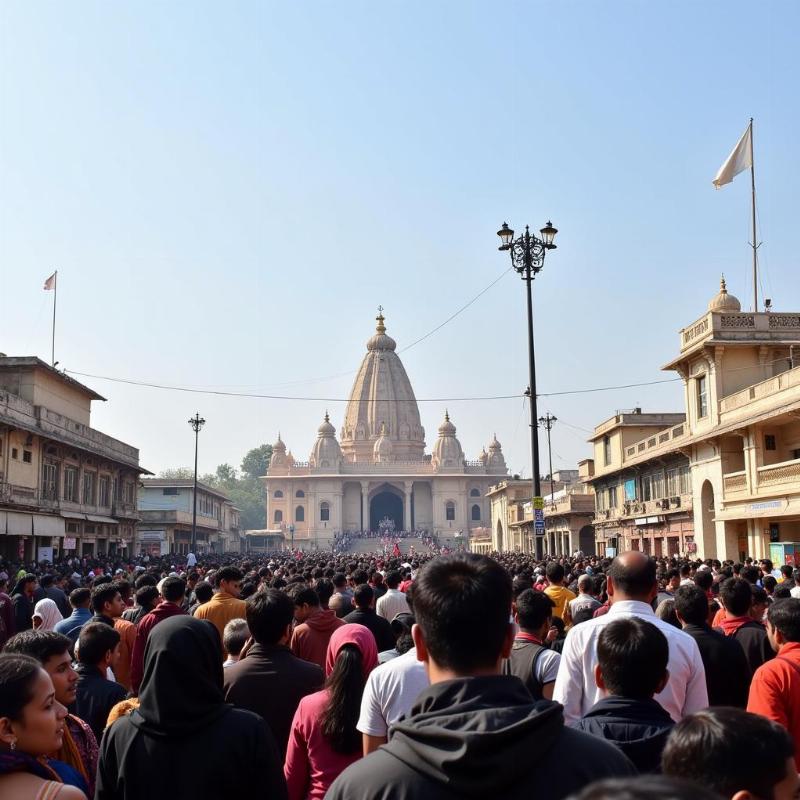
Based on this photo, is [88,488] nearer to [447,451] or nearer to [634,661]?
[634,661]

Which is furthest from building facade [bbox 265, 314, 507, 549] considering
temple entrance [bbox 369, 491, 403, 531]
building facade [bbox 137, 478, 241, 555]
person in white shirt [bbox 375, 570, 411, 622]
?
person in white shirt [bbox 375, 570, 411, 622]

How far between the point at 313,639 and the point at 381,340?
338ft

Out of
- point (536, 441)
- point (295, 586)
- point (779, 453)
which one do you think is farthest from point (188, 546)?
point (295, 586)

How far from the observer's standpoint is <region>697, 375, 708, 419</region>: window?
31.5m

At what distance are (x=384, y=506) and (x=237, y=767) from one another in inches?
4019

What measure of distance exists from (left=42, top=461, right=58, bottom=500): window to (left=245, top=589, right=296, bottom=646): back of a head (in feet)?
112

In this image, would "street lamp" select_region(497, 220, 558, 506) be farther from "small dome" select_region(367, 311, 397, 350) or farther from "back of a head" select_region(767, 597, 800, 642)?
"small dome" select_region(367, 311, 397, 350)

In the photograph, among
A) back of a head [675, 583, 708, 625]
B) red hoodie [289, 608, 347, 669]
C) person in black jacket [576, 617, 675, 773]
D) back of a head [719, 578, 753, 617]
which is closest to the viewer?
Answer: person in black jacket [576, 617, 675, 773]

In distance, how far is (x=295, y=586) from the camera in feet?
26.9

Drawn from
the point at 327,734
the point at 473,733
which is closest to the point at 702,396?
the point at 327,734

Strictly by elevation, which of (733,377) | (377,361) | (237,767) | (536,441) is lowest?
(237,767)

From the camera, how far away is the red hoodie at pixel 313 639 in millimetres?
7371

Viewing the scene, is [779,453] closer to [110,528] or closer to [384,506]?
[110,528]

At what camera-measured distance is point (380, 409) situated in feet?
356
